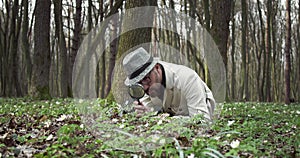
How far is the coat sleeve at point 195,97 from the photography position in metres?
4.64

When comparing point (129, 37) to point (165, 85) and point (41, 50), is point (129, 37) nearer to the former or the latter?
point (165, 85)

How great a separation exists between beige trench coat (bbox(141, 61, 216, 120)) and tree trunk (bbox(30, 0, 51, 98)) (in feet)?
29.9

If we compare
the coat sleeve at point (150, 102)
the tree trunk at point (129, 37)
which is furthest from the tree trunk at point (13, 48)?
the coat sleeve at point (150, 102)

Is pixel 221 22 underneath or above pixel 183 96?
above

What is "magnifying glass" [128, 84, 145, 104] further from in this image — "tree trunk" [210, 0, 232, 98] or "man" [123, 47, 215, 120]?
"tree trunk" [210, 0, 232, 98]

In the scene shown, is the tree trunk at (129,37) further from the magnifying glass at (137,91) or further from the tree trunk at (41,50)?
the tree trunk at (41,50)

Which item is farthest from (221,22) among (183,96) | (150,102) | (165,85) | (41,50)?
(165,85)

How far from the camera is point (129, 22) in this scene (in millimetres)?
8859

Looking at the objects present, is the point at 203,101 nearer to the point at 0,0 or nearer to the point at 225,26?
the point at 225,26

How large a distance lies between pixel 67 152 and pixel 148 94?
1848mm

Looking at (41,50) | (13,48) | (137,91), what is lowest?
(137,91)

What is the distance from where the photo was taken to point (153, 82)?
473 cm

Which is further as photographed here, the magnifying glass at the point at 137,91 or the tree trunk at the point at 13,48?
the tree trunk at the point at 13,48

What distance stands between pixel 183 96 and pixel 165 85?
0.28 m
